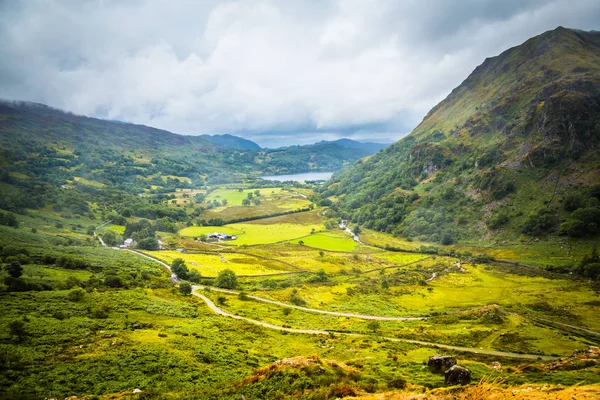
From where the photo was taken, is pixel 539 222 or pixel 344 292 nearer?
pixel 344 292

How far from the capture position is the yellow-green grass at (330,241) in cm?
15500

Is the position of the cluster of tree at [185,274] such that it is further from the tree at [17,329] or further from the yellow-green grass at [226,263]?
the tree at [17,329]

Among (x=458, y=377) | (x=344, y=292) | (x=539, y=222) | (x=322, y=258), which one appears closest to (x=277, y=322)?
(x=344, y=292)

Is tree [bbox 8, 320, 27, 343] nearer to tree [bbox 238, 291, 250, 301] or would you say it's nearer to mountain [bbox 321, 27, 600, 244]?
tree [bbox 238, 291, 250, 301]

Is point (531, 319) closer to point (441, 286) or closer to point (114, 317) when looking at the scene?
point (441, 286)

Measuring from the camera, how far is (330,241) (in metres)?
165

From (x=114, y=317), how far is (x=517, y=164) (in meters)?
187

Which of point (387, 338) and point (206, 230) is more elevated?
point (206, 230)

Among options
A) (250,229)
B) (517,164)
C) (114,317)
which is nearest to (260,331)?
(114,317)

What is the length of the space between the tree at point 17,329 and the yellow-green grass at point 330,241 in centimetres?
12422

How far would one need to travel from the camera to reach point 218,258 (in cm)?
12600

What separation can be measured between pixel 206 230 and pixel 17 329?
149795 millimetres

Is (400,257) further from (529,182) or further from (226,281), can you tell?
(226,281)

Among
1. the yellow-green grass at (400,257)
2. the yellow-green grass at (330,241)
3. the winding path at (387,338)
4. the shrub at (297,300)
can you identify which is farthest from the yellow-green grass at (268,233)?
the winding path at (387,338)
